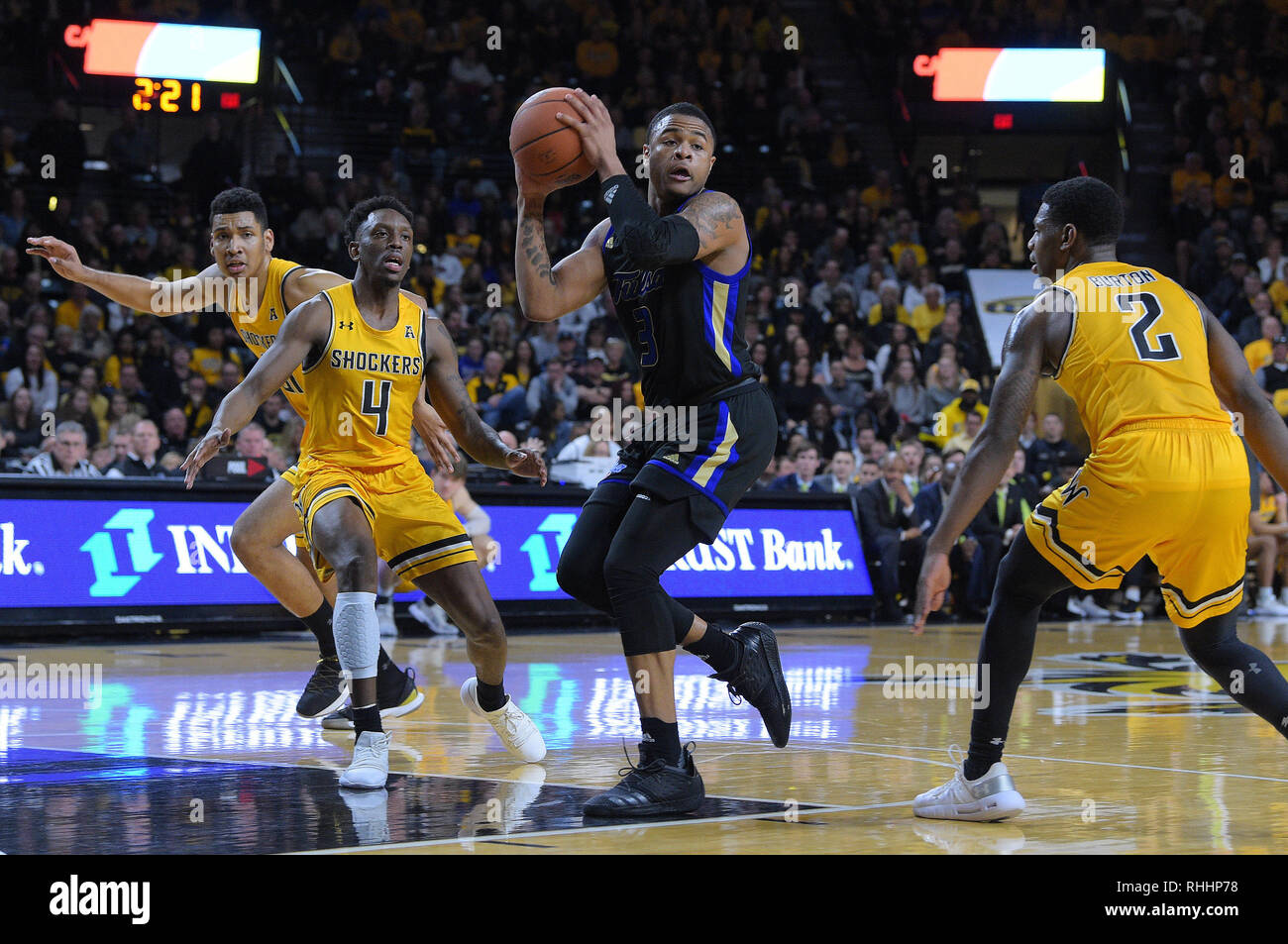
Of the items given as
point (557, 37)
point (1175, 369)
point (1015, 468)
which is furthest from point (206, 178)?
point (1175, 369)

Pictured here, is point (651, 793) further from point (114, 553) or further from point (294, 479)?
point (114, 553)

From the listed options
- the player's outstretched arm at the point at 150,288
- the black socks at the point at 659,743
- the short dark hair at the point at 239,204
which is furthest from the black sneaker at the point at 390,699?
the black socks at the point at 659,743

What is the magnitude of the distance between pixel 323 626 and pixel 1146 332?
3.77m

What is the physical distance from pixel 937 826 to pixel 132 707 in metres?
4.33

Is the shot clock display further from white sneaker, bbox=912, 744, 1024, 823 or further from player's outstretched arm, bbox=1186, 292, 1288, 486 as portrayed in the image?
white sneaker, bbox=912, 744, 1024, 823

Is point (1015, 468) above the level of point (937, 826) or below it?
above

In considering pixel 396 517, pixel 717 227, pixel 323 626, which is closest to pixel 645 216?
pixel 717 227

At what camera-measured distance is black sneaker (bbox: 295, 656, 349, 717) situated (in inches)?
261

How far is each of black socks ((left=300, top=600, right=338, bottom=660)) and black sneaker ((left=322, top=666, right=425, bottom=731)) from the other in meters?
0.24

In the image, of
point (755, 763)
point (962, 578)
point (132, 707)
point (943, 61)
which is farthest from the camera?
point (943, 61)

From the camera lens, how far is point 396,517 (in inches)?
228

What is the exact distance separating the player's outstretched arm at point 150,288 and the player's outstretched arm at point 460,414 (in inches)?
50.0
